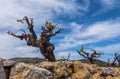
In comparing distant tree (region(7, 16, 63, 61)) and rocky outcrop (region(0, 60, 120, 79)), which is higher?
distant tree (region(7, 16, 63, 61))

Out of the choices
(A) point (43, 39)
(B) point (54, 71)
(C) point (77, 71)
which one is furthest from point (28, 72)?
(A) point (43, 39)

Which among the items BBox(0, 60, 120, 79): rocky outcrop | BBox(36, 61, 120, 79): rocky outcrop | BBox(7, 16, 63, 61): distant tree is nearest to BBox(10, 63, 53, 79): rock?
BBox(0, 60, 120, 79): rocky outcrop

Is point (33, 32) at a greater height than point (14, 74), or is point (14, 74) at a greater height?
point (33, 32)

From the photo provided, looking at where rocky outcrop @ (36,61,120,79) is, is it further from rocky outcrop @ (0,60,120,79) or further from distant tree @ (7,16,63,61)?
distant tree @ (7,16,63,61)

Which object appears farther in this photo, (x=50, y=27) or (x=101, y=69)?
(x=50, y=27)

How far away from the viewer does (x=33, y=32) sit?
3553 cm

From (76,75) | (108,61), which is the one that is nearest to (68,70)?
(76,75)

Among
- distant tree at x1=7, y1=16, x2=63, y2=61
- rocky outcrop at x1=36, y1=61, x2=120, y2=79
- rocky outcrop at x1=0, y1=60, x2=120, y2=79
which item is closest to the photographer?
rocky outcrop at x1=0, y1=60, x2=120, y2=79

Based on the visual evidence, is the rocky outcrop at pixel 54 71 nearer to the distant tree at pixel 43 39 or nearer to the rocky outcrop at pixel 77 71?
the rocky outcrop at pixel 77 71

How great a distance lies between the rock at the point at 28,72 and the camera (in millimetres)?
20094

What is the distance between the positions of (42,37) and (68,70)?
1234 centimetres

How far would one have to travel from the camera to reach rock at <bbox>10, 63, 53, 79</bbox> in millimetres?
20094

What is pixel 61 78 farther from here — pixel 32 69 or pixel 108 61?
pixel 108 61

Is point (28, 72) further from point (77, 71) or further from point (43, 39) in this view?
point (43, 39)
